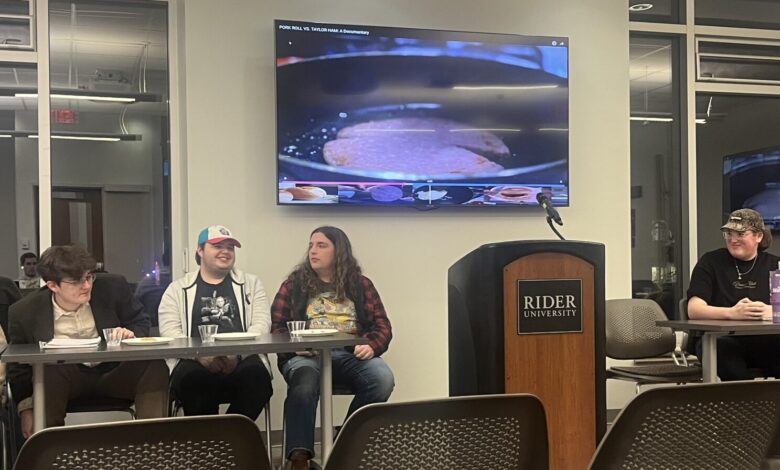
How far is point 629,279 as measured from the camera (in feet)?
15.5

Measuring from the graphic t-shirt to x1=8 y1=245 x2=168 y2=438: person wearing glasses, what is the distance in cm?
74

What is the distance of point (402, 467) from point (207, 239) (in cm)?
250

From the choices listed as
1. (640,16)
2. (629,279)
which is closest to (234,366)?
(629,279)

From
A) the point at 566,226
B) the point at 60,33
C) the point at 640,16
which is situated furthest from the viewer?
the point at 640,16

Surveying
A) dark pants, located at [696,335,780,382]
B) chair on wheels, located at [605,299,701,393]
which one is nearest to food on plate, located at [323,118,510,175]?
chair on wheels, located at [605,299,701,393]

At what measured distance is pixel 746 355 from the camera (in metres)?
3.68

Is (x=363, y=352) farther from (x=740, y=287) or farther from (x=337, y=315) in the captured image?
(x=740, y=287)

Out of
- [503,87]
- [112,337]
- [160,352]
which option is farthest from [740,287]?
[112,337]

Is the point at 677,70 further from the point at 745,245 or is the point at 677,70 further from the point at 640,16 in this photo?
the point at 745,245

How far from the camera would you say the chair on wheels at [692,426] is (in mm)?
1193

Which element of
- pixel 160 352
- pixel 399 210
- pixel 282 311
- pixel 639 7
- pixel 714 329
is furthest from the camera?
pixel 639 7

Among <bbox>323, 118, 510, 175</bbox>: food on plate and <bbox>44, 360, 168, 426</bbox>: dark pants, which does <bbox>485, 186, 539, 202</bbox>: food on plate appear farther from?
<bbox>44, 360, 168, 426</bbox>: dark pants

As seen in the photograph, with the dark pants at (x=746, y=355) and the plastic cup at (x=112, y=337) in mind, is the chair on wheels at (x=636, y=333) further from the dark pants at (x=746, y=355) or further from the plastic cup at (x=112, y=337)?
the plastic cup at (x=112, y=337)

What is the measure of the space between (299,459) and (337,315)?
0.73m
